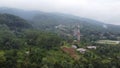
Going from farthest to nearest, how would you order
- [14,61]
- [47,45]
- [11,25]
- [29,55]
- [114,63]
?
[11,25], [47,45], [114,63], [29,55], [14,61]

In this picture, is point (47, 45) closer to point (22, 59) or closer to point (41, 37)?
point (41, 37)

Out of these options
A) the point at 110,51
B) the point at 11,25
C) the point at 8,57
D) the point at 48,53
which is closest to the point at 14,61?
the point at 8,57

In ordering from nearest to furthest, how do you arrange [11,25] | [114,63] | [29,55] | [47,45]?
[29,55] → [114,63] → [47,45] → [11,25]

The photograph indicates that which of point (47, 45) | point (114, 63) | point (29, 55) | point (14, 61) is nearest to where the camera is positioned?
point (14, 61)

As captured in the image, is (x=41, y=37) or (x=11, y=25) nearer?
(x=41, y=37)

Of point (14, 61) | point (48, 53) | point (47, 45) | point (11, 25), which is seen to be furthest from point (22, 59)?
point (11, 25)

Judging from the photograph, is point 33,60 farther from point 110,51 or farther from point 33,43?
A: point 110,51

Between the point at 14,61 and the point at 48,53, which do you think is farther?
the point at 48,53

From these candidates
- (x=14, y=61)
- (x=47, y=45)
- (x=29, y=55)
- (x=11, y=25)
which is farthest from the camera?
(x=11, y=25)
